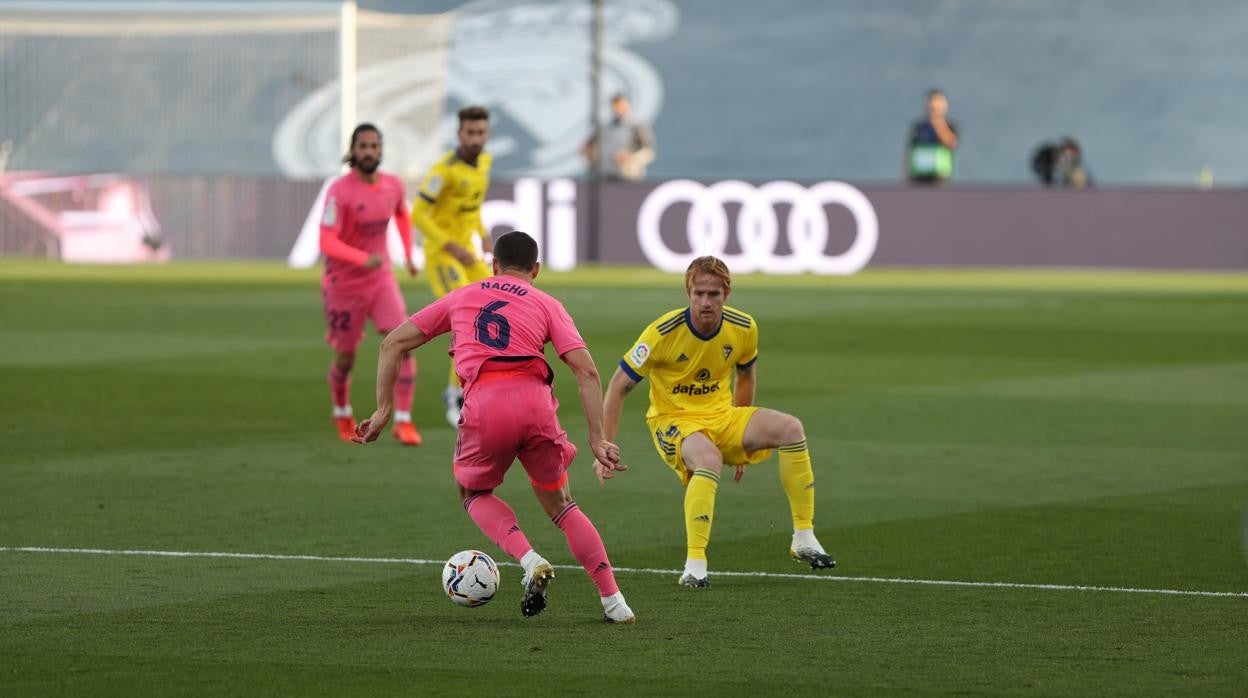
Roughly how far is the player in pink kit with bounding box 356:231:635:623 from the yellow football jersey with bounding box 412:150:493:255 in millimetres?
7177

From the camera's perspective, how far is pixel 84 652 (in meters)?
7.14

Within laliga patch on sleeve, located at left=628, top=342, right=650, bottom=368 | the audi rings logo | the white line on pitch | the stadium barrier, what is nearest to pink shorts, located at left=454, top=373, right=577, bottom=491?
laliga patch on sleeve, located at left=628, top=342, right=650, bottom=368

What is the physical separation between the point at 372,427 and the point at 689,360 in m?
2.02

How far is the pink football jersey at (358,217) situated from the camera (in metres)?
13.8

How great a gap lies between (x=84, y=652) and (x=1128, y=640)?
3.68m

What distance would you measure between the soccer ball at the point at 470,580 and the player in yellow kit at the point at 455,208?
6778 millimetres

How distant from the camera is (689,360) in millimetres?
9180

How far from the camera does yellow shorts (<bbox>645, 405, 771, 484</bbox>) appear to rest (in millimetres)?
9203

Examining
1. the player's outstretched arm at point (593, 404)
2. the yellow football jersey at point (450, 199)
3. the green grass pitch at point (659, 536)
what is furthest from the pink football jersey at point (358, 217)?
the player's outstretched arm at point (593, 404)

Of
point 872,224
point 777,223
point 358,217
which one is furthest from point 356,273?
point 872,224

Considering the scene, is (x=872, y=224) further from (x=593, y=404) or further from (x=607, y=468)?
(x=593, y=404)

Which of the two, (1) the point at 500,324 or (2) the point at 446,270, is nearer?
(1) the point at 500,324

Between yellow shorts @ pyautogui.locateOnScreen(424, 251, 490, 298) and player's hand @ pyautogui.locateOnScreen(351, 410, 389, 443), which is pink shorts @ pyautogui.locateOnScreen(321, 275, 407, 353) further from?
player's hand @ pyautogui.locateOnScreen(351, 410, 389, 443)

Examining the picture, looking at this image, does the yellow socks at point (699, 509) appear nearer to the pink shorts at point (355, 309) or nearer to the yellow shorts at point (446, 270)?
the pink shorts at point (355, 309)
